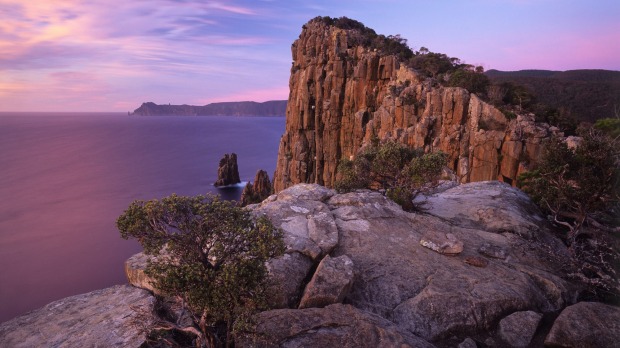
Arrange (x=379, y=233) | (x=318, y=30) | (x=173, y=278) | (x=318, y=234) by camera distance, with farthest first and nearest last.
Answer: (x=318, y=30)
(x=379, y=233)
(x=318, y=234)
(x=173, y=278)

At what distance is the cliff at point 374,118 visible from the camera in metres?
45.0

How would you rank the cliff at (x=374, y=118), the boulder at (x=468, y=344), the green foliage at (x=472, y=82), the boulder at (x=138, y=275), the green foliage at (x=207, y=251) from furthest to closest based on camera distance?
1. the green foliage at (x=472, y=82)
2. the cliff at (x=374, y=118)
3. the boulder at (x=138, y=275)
4. the boulder at (x=468, y=344)
5. the green foliage at (x=207, y=251)

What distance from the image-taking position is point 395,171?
25875 mm

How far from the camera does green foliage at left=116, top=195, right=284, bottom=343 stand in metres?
8.88

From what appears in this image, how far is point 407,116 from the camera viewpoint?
5966 centimetres

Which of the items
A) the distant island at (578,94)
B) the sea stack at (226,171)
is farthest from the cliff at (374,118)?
the sea stack at (226,171)

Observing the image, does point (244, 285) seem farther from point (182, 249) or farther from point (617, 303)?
point (617, 303)

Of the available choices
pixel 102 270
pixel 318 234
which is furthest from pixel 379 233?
pixel 102 270

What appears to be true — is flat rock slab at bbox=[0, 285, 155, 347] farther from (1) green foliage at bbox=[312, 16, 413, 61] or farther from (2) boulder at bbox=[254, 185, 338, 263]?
(1) green foliage at bbox=[312, 16, 413, 61]

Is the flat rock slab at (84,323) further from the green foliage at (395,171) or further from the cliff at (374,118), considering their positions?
the cliff at (374,118)

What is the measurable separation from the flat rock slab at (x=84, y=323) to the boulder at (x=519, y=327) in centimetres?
1199

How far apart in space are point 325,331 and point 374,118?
62268mm

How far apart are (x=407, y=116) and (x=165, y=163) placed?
146821mm

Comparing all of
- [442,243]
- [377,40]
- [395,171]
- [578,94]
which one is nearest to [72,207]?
[377,40]
